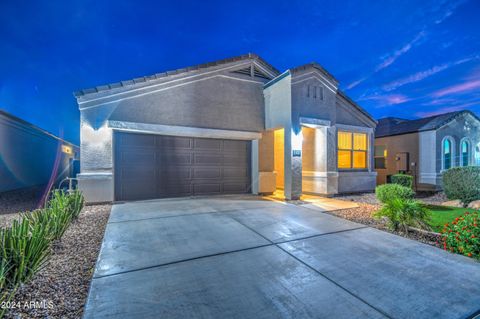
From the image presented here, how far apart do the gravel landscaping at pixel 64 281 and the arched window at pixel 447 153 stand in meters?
18.4

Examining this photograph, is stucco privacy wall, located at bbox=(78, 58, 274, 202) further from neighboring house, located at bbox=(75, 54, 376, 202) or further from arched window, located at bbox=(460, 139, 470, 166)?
arched window, located at bbox=(460, 139, 470, 166)

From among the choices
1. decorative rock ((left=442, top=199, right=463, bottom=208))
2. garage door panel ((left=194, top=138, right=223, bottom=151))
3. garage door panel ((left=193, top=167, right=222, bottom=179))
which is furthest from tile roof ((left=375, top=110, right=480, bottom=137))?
garage door panel ((left=193, top=167, right=222, bottom=179))

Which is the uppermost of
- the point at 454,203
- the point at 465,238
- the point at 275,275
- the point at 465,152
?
the point at 465,152

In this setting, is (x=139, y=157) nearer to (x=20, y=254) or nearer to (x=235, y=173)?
(x=235, y=173)

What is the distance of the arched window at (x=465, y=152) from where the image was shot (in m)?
13.7

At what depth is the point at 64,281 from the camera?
262 centimetres

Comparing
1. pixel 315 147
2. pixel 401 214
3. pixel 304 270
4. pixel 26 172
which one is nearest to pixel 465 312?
pixel 304 270

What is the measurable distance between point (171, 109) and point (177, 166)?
238 cm

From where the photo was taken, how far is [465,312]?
205 centimetres

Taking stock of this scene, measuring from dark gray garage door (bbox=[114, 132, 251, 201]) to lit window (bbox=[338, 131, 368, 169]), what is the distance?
5.03 m

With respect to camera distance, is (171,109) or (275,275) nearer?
(275,275)

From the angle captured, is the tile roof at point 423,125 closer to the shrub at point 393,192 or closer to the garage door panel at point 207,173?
the shrub at point 393,192

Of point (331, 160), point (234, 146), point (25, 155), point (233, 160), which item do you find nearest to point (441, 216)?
point (331, 160)

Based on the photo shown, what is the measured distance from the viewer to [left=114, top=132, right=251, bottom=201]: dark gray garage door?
786cm
